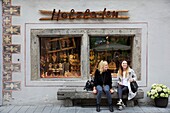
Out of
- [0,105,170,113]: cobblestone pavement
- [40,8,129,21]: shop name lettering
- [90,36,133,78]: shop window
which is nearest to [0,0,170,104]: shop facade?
[40,8,129,21]: shop name lettering

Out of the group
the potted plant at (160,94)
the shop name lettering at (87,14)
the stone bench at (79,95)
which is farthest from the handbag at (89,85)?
the shop name lettering at (87,14)

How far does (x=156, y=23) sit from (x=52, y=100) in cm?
401

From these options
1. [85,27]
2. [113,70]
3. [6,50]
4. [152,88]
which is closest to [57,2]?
[85,27]

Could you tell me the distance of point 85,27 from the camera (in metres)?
8.91

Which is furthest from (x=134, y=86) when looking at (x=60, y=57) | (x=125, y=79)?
(x=60, y=57)

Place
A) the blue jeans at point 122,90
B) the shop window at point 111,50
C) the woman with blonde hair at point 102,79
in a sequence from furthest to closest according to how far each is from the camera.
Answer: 1. the shop window at point 111,50
2. the woman with blonde hair at point 102,79
3. the blue jeans at point 122,90

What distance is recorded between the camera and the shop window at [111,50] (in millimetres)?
9195

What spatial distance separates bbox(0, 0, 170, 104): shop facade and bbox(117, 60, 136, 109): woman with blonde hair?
0.53 m

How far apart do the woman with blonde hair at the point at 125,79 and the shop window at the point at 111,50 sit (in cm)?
62

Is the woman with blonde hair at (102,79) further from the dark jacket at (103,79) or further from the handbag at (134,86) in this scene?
the handbag at (134,86)

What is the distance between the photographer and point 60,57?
368 inches

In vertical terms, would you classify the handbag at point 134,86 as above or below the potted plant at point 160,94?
above

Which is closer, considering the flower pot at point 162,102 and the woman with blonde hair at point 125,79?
the woman with blonde hair at point 125,79

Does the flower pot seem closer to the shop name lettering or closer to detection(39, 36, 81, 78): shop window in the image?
detection(39, 36, 81, 78): shop window
